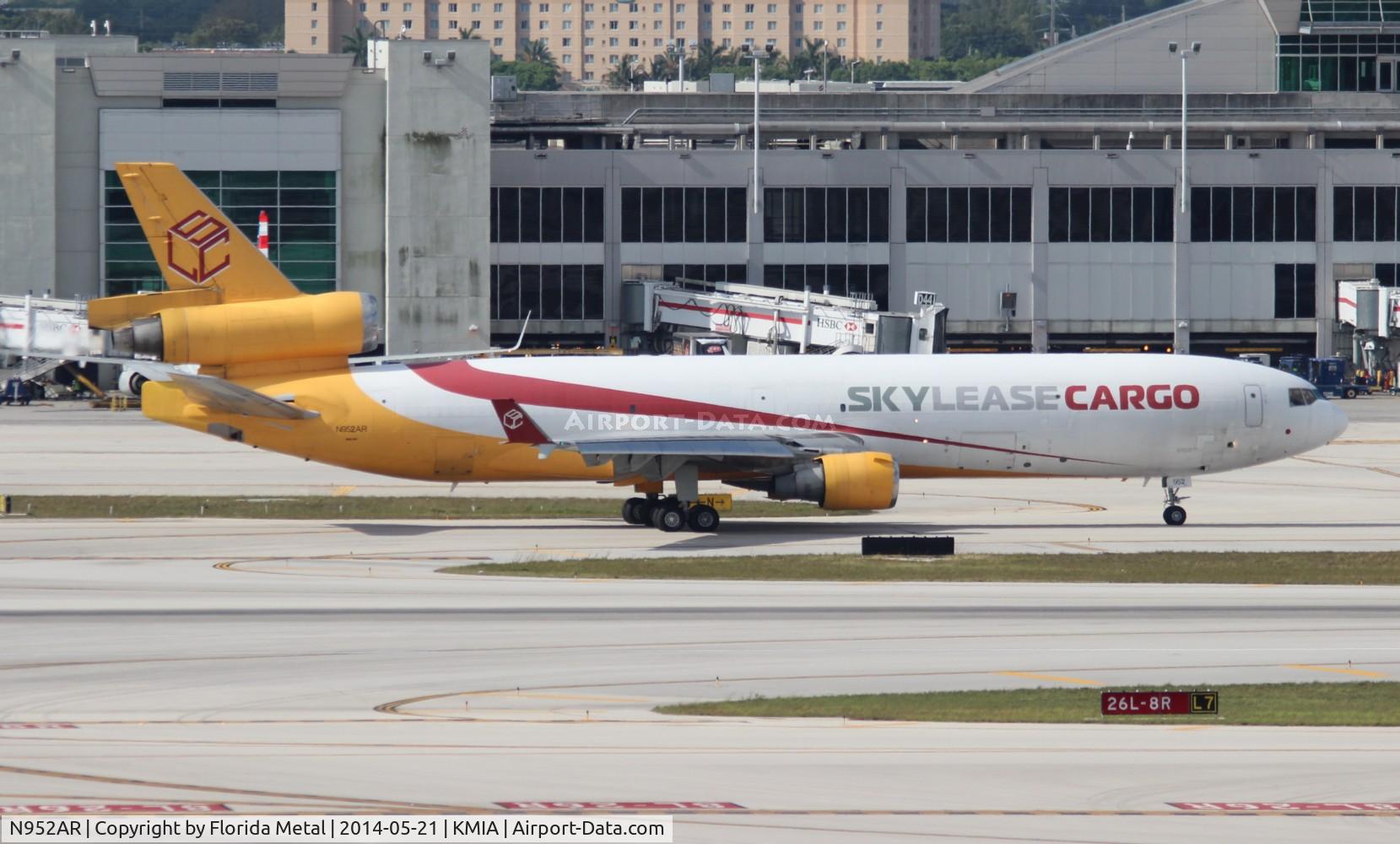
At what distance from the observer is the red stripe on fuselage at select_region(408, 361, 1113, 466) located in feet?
143

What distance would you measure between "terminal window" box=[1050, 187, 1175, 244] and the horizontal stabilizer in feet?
229

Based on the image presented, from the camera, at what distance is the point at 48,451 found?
6256 cm

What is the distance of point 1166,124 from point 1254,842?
3967 inches

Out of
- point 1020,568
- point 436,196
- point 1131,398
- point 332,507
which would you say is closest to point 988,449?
point 1131,398

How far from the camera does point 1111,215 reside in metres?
104

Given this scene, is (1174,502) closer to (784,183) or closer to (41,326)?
(41,326)

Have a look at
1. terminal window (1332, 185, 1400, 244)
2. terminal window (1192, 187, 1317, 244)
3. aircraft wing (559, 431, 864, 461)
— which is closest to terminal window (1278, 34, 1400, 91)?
terminal window (1332, 185, 1400, 244)

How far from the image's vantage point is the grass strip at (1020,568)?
111 ft

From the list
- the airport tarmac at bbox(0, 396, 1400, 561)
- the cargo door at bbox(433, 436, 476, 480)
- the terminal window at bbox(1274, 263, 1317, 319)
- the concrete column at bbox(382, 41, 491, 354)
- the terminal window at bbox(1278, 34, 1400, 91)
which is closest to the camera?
the airport tarmac at bbox(0, 396, 1400, 561)

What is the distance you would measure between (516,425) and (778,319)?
50.7 metres

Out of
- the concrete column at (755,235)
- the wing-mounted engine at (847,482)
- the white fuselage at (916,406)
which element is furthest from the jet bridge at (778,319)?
the wing-mounted engine at (847,482)

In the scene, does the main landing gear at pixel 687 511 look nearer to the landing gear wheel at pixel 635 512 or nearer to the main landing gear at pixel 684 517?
the main landing gear at pixel 684 517

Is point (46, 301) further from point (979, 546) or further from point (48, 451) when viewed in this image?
point (979, 546)

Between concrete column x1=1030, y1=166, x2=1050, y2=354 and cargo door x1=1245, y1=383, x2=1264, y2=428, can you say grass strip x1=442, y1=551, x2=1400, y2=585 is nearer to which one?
cargo door x1=1245, y1=383, x2=1264, y2=428
